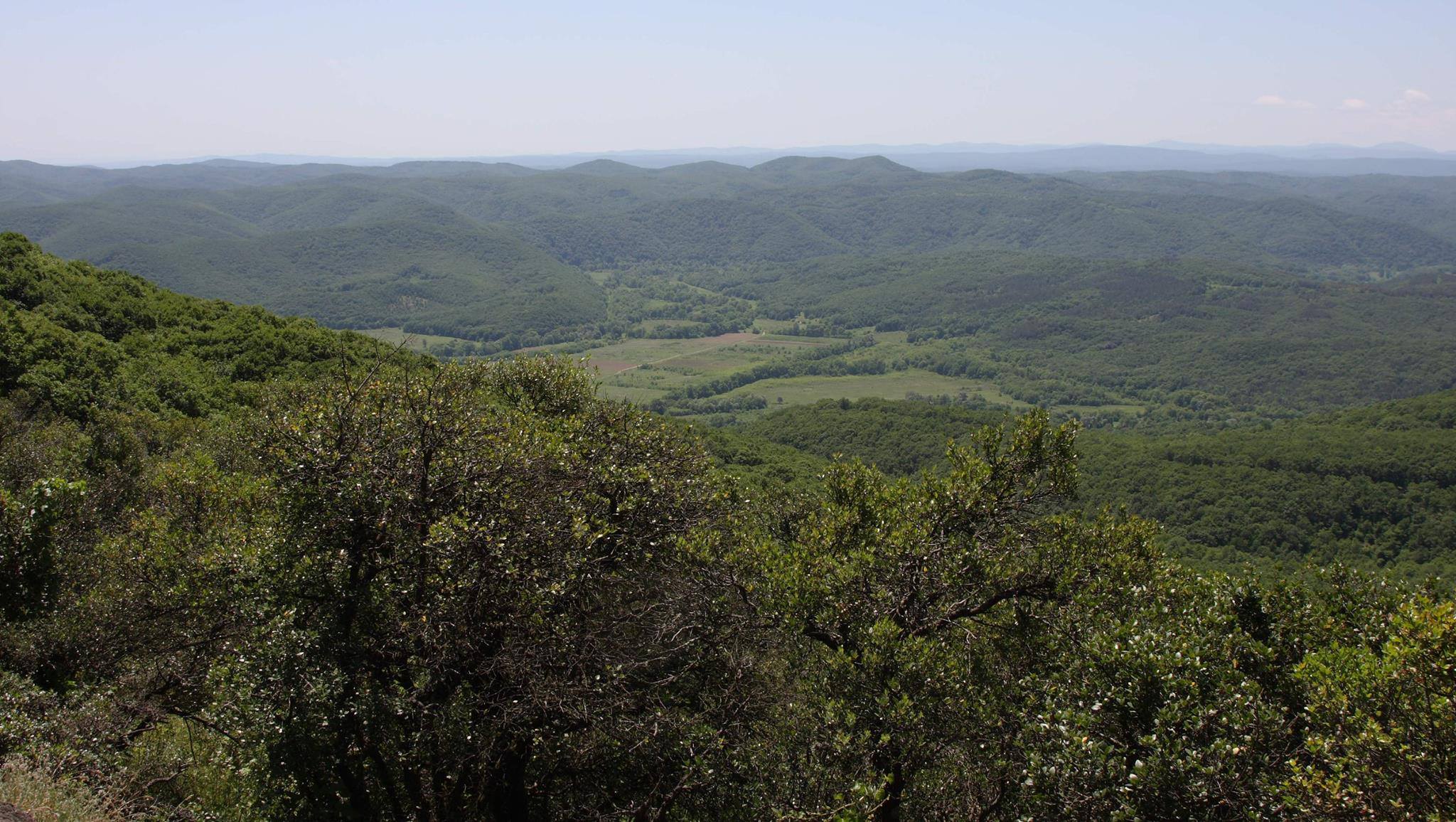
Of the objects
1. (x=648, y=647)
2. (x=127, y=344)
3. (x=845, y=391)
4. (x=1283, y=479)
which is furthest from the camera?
(x=845, y=391)

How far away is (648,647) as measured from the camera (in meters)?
11.8

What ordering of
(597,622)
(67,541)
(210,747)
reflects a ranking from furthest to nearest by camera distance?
1. (67,541)
2. (210,747)
3. (597,622)

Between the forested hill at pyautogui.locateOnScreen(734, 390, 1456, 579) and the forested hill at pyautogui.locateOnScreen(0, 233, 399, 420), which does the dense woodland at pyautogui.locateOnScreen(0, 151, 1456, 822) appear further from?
the forested hill at pyautogui.locateOnScreen(734, 390, 1456, 579)

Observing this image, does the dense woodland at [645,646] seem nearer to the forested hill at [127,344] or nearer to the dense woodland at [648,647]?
the dense woodland at [648,647]

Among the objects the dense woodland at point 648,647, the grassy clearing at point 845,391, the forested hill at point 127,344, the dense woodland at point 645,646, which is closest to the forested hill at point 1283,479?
the forested hill at point 127,344

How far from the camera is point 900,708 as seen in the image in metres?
9.80

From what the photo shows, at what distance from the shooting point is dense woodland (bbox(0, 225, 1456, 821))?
29.9 feet

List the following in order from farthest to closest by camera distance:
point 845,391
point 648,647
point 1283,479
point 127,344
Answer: point 845,391, point 1283,479, point 127,344, point 648,647

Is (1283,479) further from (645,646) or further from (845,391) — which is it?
(845,391)

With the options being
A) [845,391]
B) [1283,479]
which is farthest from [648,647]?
[845,391]

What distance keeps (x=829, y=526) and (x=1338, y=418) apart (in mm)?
133111

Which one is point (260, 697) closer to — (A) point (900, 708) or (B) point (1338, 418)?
(A) point (900, 708)

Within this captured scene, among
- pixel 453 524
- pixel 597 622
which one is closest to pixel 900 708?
pixel 597 622

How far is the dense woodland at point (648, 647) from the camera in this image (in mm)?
9109
